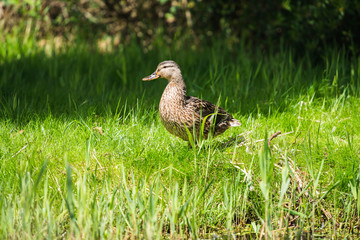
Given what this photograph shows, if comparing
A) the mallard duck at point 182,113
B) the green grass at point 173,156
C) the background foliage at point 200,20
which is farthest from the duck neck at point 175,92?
the background foliage at point 200,20

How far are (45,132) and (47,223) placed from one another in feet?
5.29

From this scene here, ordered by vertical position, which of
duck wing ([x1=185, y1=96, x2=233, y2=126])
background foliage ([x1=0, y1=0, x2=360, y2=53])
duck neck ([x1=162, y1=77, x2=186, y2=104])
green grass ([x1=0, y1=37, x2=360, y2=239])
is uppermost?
background foliage ([x1=0, y1=0, x2=360, y2=53])

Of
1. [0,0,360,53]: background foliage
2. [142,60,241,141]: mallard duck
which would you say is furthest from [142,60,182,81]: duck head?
[0,0,360,53]: background foliage

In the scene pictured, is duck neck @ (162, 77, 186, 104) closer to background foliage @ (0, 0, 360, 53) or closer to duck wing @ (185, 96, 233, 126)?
duck wing @ (185, 96, 233, 126)

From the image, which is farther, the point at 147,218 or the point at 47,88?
the point at 47,88

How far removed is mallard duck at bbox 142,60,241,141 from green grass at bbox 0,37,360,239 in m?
0.16

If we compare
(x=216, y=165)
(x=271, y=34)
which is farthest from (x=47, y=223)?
(x=271, y=34)

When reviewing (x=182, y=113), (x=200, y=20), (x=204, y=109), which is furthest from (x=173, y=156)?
(x=200, y=20)

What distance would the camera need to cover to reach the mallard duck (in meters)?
4.39

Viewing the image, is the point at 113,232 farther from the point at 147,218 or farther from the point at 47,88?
the point at 47,88

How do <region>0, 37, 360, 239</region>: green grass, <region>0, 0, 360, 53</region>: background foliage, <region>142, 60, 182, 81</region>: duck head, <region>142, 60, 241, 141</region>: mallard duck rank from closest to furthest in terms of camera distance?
<region>0, 37, 360, 239</region>: green grass
<region>142, 60, 241, 141</region>: mallard duck
<region>142, 60, 182, 81</region>: duck head
<region>0, 0, 360, 53</region>: background foliage

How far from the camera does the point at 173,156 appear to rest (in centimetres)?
427

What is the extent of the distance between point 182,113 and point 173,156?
421 mm

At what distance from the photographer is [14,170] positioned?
3953 mm
